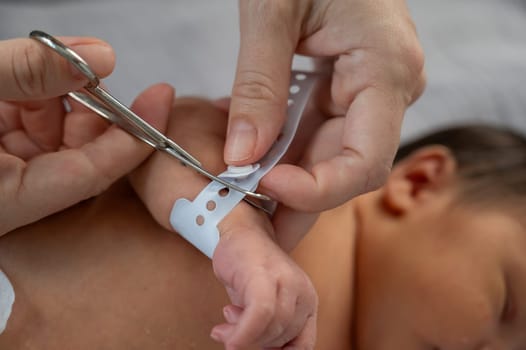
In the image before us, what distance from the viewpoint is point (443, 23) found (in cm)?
190

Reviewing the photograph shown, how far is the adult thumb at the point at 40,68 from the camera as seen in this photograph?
0.61m

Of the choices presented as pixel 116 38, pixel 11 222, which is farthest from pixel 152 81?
pixel 11 222

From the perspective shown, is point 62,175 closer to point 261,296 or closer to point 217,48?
point 261,296

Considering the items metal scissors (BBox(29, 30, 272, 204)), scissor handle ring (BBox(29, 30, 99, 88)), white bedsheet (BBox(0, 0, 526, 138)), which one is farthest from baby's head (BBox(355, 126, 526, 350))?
scissor handle ring (BBox(29, 30, 99, 88))

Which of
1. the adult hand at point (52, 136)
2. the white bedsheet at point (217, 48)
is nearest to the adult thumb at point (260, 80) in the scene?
the adult hand at point (52, 136)

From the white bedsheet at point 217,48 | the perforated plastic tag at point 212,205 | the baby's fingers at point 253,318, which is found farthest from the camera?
the white bedsheet at point 217,48

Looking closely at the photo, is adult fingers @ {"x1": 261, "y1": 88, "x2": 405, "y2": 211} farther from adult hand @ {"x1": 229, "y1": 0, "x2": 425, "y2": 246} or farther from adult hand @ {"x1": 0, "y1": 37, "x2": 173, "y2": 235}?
adult hand @ {"x1": 0, "y1": 37, "x2": 173, "y2": 235}

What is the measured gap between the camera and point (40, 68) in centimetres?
62

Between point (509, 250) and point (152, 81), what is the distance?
947 millimetres

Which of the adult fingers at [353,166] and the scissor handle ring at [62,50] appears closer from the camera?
the scissor handle ring at [62,50]

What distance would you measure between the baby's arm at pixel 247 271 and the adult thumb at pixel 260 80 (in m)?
0.07

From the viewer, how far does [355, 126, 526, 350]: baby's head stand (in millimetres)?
988

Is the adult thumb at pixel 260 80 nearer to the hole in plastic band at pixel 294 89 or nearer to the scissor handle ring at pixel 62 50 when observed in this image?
the hole in plastic band at pixel 294 89

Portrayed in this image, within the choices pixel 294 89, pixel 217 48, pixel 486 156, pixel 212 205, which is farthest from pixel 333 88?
pixel 217 48
